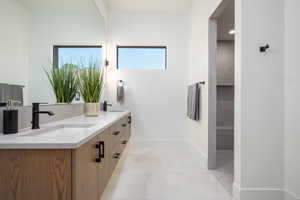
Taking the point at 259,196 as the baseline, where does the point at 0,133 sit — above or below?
above

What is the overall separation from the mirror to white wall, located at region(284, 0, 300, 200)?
2.18m

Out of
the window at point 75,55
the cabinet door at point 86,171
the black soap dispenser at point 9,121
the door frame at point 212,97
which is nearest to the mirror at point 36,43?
the window at point 75,55

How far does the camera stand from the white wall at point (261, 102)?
199 cm

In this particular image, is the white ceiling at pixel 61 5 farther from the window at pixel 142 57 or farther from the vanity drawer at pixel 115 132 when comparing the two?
the window at pixel 142 57

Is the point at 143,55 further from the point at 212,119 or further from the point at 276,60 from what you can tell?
the point at 276,60

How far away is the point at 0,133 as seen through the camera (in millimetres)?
1315

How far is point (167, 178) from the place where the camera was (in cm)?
259

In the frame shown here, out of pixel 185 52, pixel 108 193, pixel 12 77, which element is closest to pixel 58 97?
pixel 12 77

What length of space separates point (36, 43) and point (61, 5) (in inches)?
26.9

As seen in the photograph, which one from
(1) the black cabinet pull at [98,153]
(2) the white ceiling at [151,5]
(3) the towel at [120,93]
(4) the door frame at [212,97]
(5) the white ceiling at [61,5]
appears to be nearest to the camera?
(1) the black cabinet pull at [98,153]

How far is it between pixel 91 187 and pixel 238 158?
54.5 inches

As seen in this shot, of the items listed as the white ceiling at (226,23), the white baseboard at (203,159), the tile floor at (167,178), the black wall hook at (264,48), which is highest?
the white ceiling at (226,23)

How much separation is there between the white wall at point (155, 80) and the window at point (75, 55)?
5.17 ft

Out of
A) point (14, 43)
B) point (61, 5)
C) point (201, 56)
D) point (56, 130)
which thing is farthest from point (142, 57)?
point (14, 43)
